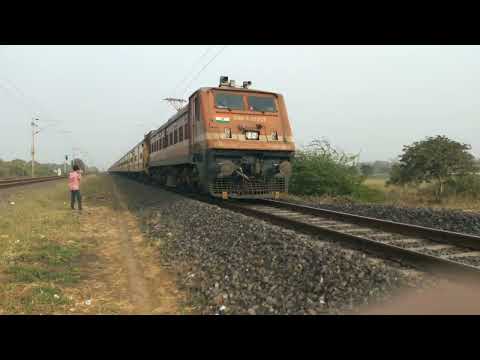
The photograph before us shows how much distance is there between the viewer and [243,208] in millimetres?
10359

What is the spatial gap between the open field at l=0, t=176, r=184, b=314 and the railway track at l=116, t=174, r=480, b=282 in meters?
3.02

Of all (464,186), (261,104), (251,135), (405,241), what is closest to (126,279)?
(405,241)

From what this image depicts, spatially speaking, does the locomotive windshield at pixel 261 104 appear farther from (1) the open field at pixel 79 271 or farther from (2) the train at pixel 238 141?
(1) the open field at pixel 79 271

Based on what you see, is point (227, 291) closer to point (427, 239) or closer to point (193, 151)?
point (427, 239)

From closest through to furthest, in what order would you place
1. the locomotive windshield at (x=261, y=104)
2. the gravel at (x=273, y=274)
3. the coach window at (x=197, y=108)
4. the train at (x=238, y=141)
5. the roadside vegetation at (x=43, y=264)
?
1. the gravel at (x=273, y=274)
2. the roadside vegetation at (x=43, y=264)
3. the train at (x=238, y=141)
4. the coach window at (x=197, y=108)
5. the locomotive windshield at (x=261, y=104)

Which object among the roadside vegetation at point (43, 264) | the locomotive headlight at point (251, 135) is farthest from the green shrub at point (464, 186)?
the roadside vegetation at point (43, 264)

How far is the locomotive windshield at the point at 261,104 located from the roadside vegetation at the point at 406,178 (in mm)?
4774

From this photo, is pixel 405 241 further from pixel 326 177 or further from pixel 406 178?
pixel 406 178

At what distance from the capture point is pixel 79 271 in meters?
5.05

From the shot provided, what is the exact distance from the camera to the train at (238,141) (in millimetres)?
10648

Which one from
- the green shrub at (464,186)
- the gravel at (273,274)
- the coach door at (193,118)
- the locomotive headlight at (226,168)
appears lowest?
the gravel at (273,274)

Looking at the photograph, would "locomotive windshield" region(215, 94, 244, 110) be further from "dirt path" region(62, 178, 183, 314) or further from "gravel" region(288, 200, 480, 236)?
"dirt path" region(62, 178, 183, 314)
